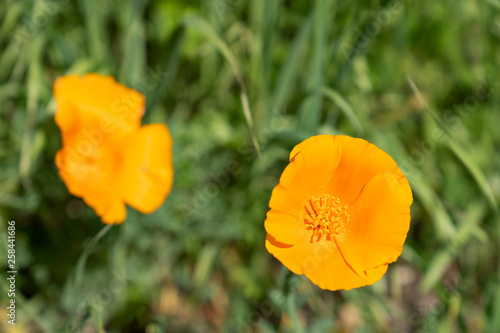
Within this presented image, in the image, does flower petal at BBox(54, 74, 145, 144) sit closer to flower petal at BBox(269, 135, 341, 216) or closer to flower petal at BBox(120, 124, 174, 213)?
flower petal at BBox(120, 124, 174, 213)

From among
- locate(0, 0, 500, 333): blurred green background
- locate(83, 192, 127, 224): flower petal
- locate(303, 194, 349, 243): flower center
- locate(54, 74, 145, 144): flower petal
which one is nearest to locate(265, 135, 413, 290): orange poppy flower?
locate(303, 194, 349, 243): flower center

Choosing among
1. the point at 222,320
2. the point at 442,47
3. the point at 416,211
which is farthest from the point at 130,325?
the point at 442,47

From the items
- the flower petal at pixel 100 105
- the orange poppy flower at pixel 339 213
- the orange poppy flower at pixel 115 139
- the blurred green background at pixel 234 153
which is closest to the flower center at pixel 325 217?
the orange poppy flower at pixel 339 213

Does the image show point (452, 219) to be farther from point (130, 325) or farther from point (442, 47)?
point (130, 325)

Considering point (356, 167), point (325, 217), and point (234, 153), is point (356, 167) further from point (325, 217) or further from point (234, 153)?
point (234, 153)

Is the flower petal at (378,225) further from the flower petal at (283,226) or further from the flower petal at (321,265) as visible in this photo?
the flower petal at (283,226)

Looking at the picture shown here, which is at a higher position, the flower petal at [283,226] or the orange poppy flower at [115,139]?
the flower petal at [283,226]

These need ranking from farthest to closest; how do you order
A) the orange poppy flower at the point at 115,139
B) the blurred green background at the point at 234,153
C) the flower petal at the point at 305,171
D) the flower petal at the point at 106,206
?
the blurred green background at the point at 234,153 < the orange poppy flower at the point at 115,139 < the flower petal at the point at 106,206 < the flower petal at the point at 305,171
